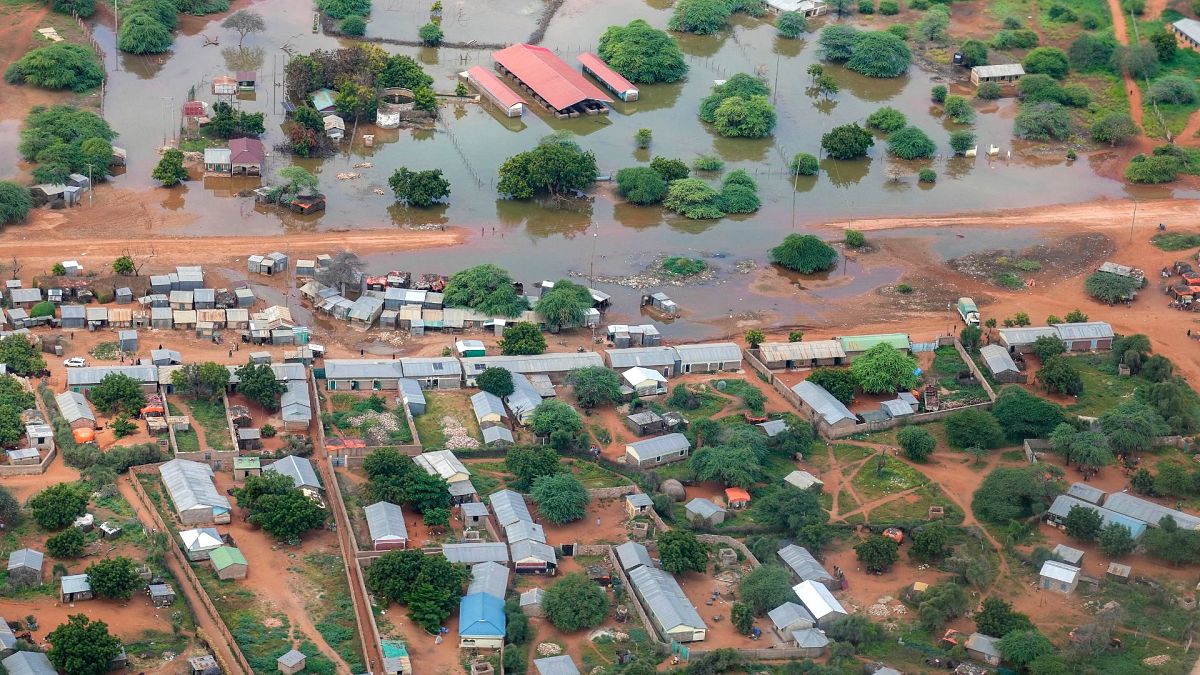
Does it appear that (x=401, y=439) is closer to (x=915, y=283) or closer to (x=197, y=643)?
(x=197, y=643)

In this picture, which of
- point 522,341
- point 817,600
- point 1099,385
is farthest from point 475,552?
point 1099,385

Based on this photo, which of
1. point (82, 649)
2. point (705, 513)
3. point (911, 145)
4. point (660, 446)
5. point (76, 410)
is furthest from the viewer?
point (911, 145)

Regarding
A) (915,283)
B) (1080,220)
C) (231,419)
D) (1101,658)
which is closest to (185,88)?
(231,419)

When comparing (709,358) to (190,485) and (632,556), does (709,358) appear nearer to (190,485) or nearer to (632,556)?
(632,556)

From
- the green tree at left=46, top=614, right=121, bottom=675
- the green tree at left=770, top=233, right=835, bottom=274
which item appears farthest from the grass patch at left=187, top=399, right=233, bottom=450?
the green tree at left=770, top=233, right=835, bottom=274

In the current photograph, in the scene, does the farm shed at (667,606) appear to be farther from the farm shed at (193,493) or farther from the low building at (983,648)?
the farm shed at (193,493)

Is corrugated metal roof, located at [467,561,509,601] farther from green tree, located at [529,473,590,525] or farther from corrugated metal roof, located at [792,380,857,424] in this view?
corrugated metal roof, located at [792,380,857,424]
